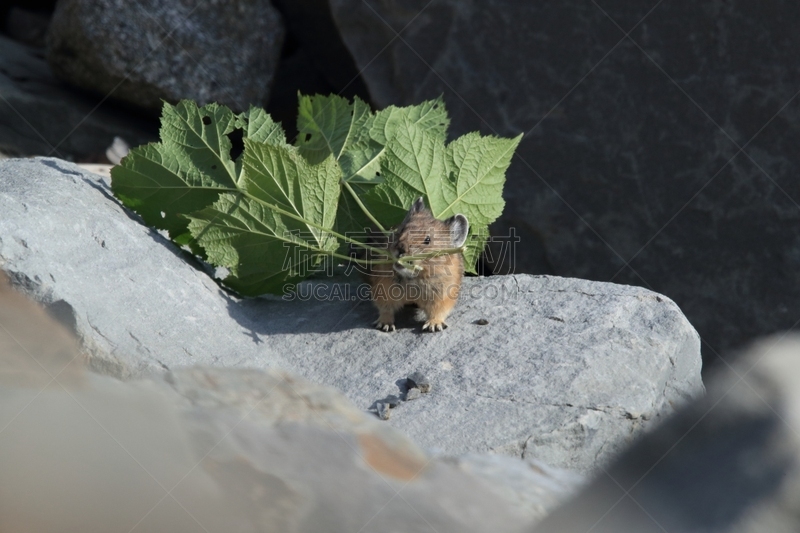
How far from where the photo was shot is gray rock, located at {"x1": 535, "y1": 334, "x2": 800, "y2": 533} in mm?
2500

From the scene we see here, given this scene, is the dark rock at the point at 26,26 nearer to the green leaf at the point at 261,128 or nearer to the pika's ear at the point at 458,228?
the green leaf at the point at 261,128

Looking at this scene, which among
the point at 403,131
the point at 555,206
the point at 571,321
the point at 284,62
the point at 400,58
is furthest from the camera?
the point at 284,62

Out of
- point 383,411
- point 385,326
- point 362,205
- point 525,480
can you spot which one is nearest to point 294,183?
point 362,205

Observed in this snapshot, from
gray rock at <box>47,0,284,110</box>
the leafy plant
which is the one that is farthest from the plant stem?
gray rock at <box>47,0,284,110</box>

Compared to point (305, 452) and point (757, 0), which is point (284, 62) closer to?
point (757, 0)

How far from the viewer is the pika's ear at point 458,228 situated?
18.2 ft

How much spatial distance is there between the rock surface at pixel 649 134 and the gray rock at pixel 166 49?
7.53ft

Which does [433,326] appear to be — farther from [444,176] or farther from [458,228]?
[444,176]

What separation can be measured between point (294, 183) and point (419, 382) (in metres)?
1.62

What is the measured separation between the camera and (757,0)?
696cm

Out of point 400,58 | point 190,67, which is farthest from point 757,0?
point 190,67

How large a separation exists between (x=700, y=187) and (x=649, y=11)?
1685mm

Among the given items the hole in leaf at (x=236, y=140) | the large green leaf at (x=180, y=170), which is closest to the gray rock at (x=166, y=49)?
the hole in leaf at (x=236, y=140)

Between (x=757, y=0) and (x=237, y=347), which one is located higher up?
(x=757, y=0)
